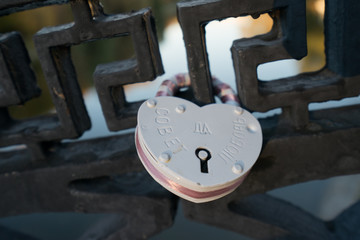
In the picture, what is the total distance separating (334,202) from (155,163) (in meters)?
0.83

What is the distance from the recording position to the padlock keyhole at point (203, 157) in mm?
583

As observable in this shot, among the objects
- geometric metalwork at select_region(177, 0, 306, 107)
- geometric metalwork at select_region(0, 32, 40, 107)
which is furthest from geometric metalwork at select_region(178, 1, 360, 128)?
geometric metalwork at select_region(0, 32, 40, 107)

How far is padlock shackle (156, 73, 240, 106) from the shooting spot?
2.43 feet

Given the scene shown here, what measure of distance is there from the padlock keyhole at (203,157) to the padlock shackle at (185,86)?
180 mm

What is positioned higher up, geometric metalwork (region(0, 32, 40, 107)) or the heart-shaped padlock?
geometric metalwork (region(0, 32, 40, 107))

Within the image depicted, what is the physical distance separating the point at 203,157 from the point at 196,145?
0.03m

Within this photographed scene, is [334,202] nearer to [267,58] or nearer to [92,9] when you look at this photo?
[267,58]

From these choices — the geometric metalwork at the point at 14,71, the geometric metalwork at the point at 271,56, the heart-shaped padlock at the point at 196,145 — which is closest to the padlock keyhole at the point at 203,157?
the heart-shaped padlock at the point at 196,145

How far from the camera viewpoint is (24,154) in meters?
0.88

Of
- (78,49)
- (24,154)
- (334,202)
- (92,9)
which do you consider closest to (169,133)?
(92,9)

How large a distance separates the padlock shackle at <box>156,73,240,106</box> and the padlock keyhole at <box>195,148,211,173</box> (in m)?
0.18

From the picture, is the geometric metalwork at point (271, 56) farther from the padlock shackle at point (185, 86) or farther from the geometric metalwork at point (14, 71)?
the geometric metalwork at point (14, 71)

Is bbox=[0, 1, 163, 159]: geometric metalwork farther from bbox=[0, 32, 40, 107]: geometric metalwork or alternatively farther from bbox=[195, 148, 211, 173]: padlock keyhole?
bbox=[195, 148, 211, 173]: padlock keyhole

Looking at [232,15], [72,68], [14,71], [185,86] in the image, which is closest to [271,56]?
[232,15]
